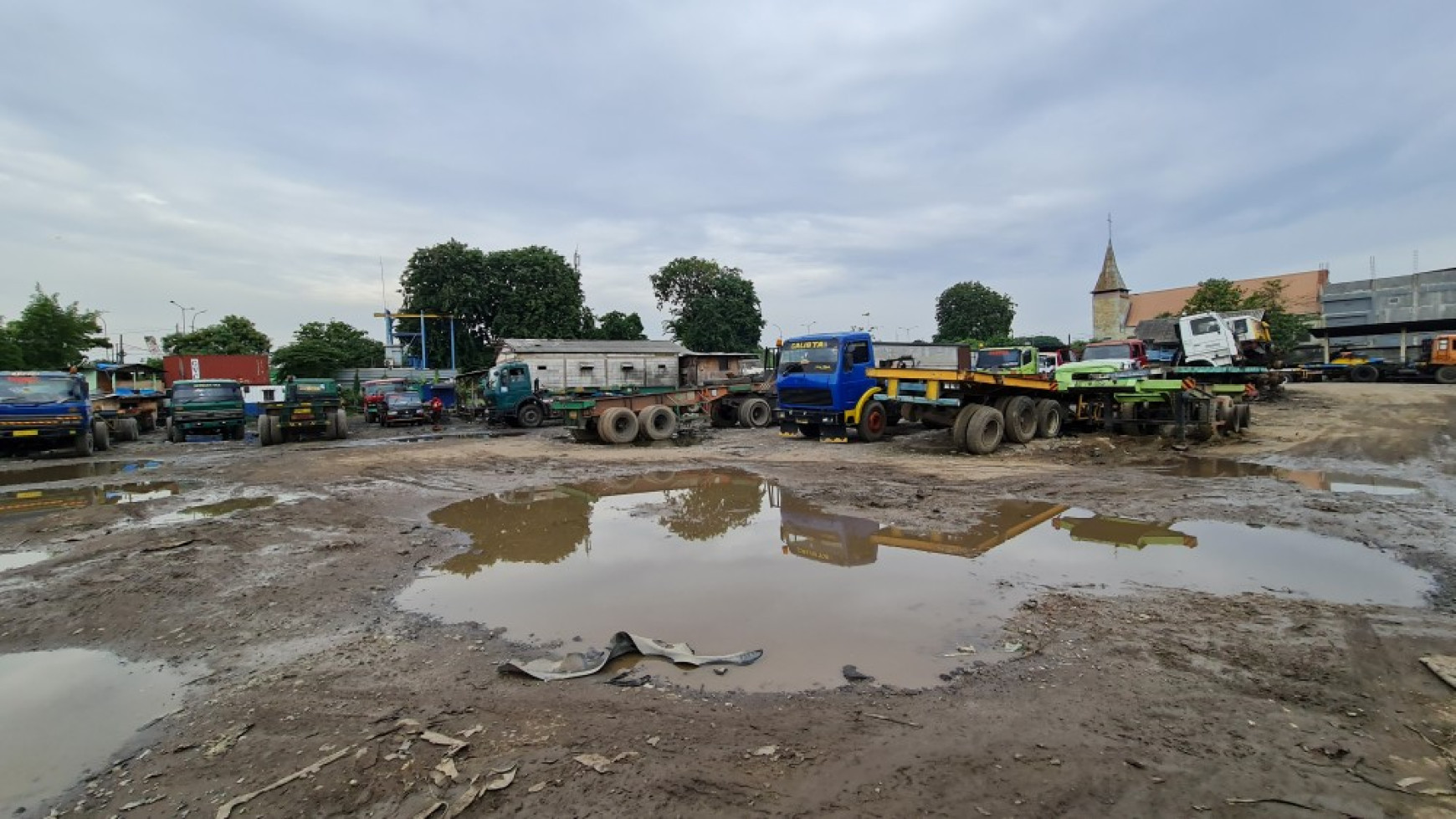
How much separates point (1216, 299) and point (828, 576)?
4133 cm

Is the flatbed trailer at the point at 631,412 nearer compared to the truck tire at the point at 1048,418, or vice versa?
the truck tire at the point at 1048,418

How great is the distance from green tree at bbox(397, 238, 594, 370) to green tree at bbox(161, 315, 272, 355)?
11424 millimetres

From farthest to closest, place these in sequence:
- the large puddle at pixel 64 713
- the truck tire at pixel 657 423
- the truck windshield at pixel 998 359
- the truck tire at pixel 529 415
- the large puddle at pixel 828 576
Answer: the truck tire at pixel 529 415 < the truck windshield at pixel 998 359 < the truck tire at pixel 657 423 < the large puddle at pixel 828 576 < the large puddle at pixel 64 713

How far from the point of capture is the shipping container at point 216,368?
3991cm

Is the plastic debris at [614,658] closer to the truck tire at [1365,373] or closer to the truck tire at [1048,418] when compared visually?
the truck tire at [1048,418]

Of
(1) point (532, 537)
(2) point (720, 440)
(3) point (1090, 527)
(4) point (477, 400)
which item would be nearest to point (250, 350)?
(4) point (477, 400)

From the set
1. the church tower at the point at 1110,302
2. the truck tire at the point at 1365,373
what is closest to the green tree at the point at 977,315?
the church tower at the point at 1110,302

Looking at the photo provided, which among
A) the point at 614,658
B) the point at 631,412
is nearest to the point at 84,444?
the point at 631,412

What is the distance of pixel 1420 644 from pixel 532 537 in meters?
7.10

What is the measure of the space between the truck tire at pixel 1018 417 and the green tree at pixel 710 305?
42.1 metres

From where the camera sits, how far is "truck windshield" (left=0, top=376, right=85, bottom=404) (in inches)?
576

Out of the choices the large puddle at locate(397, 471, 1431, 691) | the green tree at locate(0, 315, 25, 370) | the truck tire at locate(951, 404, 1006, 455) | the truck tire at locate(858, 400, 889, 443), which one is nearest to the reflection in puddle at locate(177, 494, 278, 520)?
the large puddle at locate(397, 471, 1431, 691)

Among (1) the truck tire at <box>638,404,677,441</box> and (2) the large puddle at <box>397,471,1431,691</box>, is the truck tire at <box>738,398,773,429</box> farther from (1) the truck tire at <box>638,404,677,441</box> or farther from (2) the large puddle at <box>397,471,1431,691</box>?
(2) the large puddle at <box>397,471,1431,691</box>

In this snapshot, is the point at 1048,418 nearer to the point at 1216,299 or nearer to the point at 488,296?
the point at 1216,299
